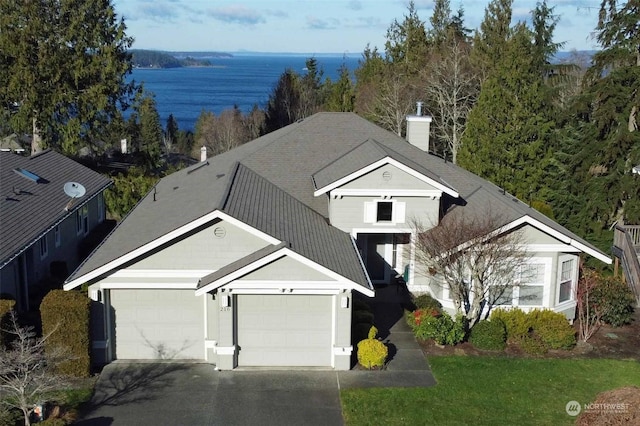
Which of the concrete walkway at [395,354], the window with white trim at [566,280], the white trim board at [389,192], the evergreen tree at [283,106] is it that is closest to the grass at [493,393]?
the concrete walkway at [395,354]

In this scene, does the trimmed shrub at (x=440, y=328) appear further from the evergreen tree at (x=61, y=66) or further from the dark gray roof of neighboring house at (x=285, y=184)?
the evergreen tree at (x=61, y=66)

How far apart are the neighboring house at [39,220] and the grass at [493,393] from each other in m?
11.0

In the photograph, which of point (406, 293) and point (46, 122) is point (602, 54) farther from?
point (46, 122)

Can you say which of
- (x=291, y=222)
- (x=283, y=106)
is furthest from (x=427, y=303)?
(x=283, y=106)

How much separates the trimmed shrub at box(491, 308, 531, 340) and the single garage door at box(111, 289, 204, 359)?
958cm

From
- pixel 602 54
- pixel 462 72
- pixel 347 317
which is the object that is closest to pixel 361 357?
pixel 347 317

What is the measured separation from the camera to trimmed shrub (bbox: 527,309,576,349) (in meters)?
21.5

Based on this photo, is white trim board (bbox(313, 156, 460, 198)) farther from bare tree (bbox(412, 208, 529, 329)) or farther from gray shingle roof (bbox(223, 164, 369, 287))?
bare tree (bbox(412, 208, 529, 329))

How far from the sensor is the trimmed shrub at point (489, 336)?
2117 cm

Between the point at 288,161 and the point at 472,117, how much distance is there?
540 inches

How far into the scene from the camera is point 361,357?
19.6 m

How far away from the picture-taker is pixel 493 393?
18.3m

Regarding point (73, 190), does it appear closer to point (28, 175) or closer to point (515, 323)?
point (28, 175)

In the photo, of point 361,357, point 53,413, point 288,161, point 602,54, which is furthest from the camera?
point 602,54
